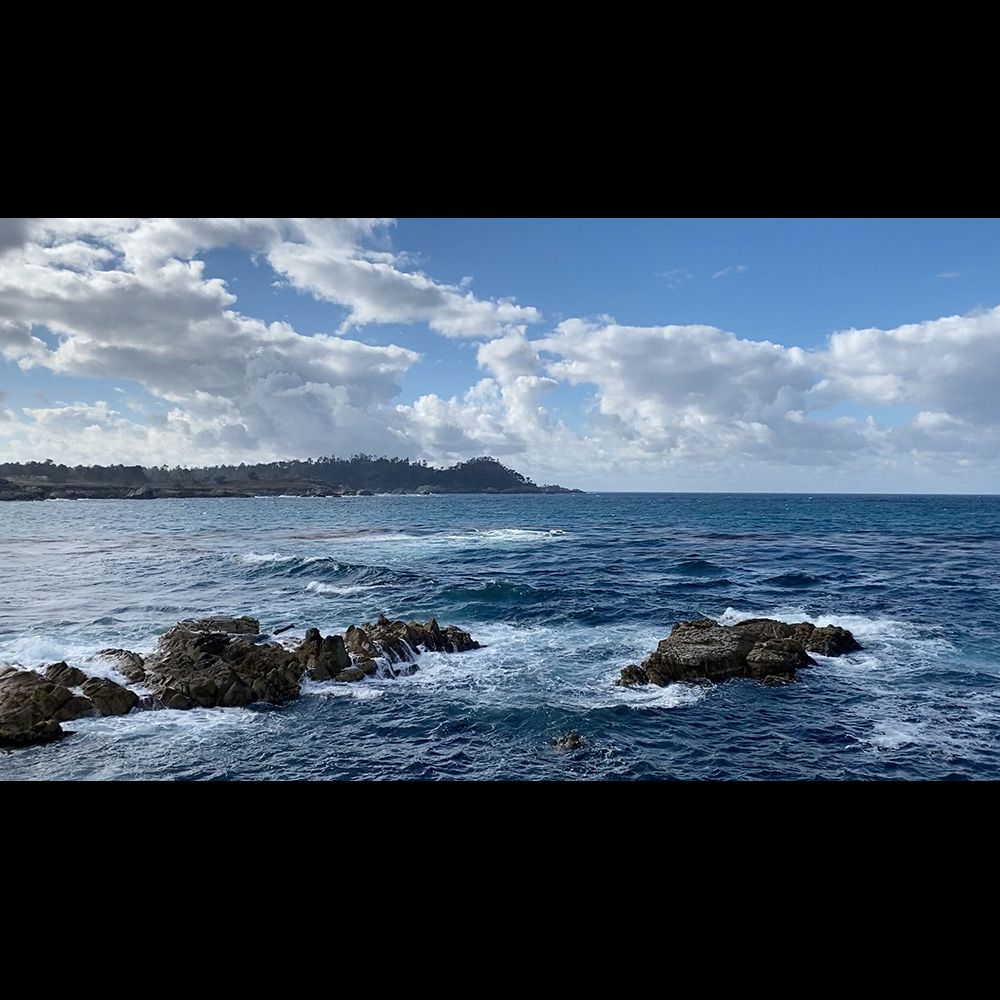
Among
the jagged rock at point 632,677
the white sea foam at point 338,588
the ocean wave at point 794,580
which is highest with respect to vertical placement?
the ocean wave at point 794,580

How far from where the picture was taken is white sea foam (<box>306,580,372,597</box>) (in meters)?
17.0

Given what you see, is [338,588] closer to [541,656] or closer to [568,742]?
[541,656]

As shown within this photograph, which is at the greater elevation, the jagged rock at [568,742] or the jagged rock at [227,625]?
the jagged rock at [227,625]

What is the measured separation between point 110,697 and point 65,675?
1217 millimetres

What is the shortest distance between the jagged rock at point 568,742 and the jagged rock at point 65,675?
299 inches

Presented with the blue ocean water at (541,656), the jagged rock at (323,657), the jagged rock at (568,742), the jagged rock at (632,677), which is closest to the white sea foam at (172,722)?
the blue ocean water at (541,656)

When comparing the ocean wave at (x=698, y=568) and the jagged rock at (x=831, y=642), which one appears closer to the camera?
the jagged rock at (x=831, y=642)

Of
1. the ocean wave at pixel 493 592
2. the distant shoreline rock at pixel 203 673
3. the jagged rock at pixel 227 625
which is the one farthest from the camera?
the ocean wave at pixel 493 592

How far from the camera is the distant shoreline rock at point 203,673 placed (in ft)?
24.4

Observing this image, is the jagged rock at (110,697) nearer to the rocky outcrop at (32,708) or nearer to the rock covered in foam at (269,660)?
the rocky outcrop at (32,708)

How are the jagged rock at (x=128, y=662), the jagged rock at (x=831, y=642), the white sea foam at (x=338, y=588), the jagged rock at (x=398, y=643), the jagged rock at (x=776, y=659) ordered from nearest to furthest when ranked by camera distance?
the jagged rock at (x=128, y=662)
the jagged rock at (x=776, y=659)
the jagged rock at (x=398, y=643)
the jagged rock at (x=831, y=642)
the white sea foam at (x=338, y=588)
